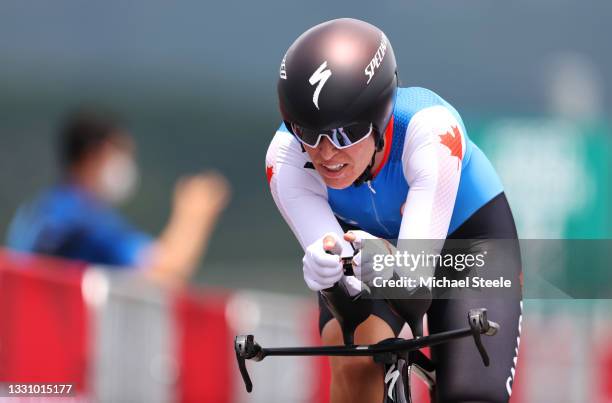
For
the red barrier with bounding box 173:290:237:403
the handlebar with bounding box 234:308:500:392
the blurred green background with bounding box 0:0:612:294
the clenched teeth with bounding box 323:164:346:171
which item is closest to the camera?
the handlebar with bounding box 234:308:500:392

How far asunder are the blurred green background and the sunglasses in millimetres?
10721

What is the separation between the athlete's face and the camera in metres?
4.25

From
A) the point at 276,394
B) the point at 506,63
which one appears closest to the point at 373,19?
the point at 506,63

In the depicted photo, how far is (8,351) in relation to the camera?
852cm

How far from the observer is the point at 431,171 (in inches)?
169

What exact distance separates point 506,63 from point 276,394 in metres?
35.1

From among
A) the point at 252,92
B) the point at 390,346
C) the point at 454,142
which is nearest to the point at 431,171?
the point at 454,142

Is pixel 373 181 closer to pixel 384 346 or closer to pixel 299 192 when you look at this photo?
pixel 299 192

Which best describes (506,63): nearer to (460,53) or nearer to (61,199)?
(460,53)

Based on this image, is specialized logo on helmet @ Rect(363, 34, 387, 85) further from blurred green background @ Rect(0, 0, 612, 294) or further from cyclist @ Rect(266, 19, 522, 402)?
blurred green background @ Rect(0, 0, 612, 294)

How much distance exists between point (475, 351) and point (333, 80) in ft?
4.04

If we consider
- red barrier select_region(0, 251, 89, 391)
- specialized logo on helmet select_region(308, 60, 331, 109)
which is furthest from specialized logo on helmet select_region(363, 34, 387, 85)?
red barrier select_region(0, 251, 89, 391)

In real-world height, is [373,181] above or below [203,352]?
below

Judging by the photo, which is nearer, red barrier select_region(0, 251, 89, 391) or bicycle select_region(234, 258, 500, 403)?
bicycle select_region(234, 258, 500, 403)
